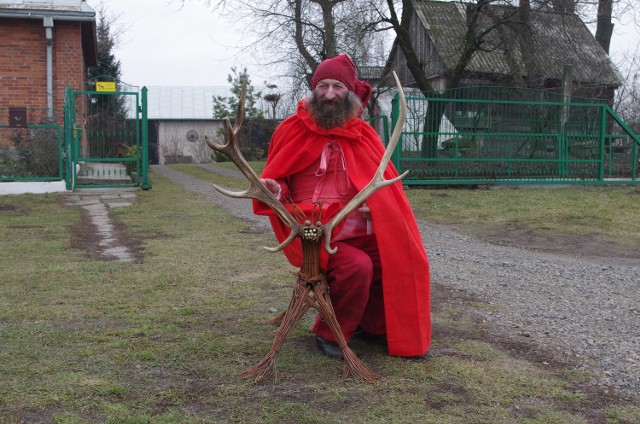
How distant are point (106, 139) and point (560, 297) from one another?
11246 mm

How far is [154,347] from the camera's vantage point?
4.59m

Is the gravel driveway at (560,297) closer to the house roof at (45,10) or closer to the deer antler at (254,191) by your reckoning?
the deer antler at (254,191)

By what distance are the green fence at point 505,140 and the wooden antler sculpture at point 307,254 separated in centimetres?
1071

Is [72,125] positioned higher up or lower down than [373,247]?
higher up

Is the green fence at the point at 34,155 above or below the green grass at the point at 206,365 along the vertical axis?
above

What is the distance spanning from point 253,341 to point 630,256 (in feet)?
20.8

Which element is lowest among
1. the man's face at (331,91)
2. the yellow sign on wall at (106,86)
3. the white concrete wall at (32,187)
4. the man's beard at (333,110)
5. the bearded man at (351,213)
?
the white concrete wall at (32,187)

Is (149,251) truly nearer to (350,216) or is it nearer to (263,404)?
(350,216)

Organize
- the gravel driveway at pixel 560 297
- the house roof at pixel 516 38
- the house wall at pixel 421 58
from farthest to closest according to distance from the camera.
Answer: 1. the house wall at pixel 421 58
2. the house roof at pixel 516 38
3. the gravel driveway at pixel 560 297

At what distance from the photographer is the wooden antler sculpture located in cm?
403

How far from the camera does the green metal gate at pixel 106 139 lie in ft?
48.3

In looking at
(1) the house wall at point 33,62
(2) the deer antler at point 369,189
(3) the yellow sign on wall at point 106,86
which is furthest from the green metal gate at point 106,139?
(2) the deer antler at point 369,189

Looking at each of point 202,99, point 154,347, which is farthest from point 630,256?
point 202,99

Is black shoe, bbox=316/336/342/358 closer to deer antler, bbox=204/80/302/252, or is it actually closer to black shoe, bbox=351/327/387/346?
black shoe, bbox=351/327/387/346
